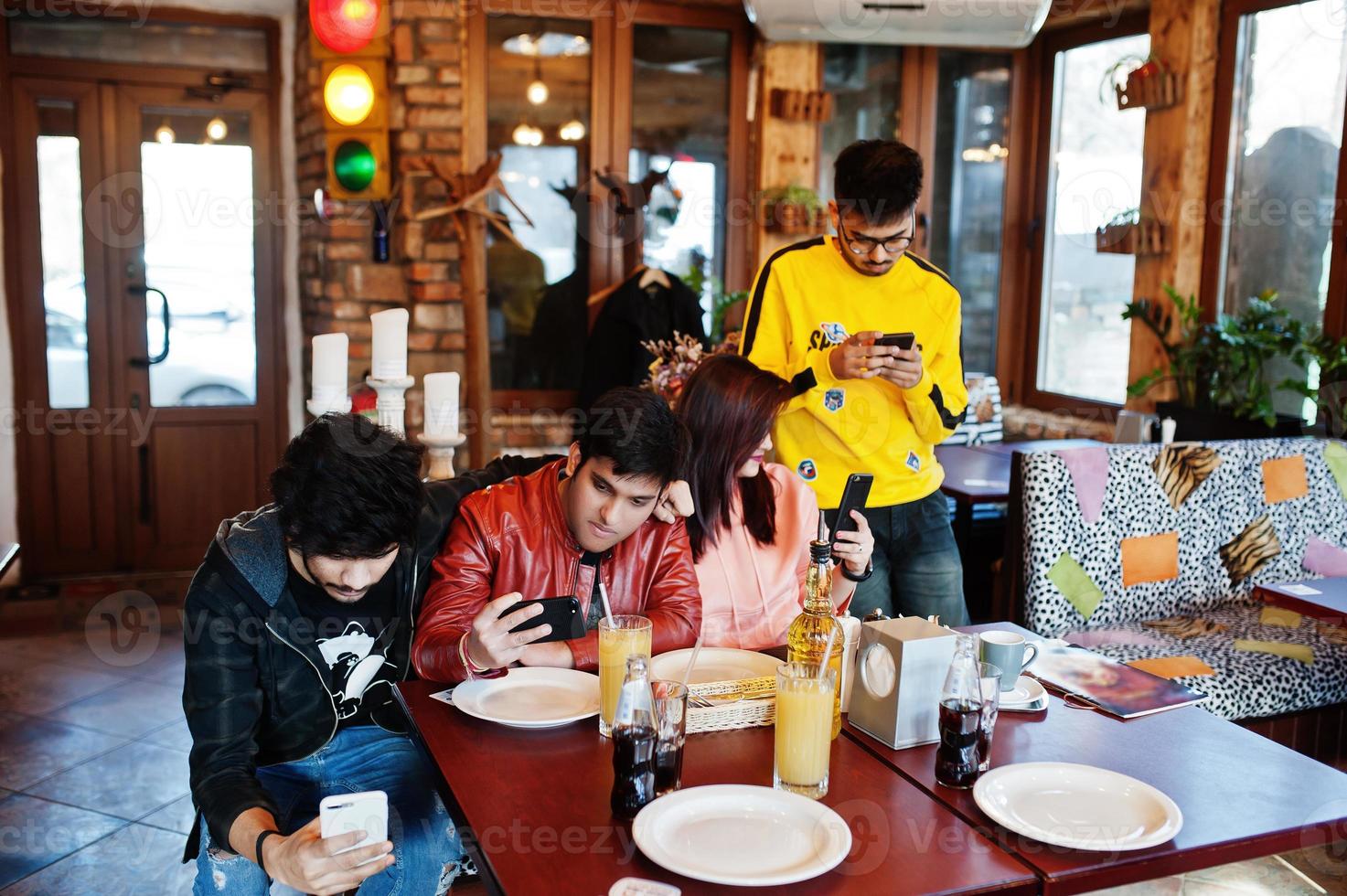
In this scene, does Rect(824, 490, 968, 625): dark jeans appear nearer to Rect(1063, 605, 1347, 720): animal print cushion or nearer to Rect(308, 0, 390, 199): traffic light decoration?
Rect(1063, 605, 1347, 720): animal print cushion

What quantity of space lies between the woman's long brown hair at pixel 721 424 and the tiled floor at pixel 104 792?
834mm

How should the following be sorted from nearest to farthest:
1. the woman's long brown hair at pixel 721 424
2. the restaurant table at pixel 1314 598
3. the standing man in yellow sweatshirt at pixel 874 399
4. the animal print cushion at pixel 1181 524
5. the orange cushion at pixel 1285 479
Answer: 1. the woman's long brown hair at pixel 721 424
2. the restaurant table at pixel 1314 598
3. the standing man in yellow sweatshirt at pixel 874 399
4. the animal print cushion at pixel 1181 524
5. the orange cushion at pixel 1285 479

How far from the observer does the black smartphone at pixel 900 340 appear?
2455 millimetres

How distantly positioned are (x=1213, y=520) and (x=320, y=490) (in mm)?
2698

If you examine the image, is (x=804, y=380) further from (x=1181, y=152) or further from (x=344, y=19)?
(x=1181, y=152)

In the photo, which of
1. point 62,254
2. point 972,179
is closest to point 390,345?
point 62,254

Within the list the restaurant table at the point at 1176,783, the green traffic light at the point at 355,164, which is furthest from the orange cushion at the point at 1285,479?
the green traffic light at the point at 355,164

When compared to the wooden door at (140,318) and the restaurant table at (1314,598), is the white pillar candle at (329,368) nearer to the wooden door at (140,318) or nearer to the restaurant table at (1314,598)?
the restaurant table at (1314,598)

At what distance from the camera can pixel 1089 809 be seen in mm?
1461

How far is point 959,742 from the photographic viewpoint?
4.94ft

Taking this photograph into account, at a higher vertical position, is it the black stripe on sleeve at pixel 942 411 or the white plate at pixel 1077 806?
the black stripe on sleeve at pixel 942 411

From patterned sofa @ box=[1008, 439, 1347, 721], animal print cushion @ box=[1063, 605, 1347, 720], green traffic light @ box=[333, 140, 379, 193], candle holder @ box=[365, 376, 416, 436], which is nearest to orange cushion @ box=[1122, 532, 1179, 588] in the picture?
patterned sofa @ box=[1008, 439, 1347, 721]

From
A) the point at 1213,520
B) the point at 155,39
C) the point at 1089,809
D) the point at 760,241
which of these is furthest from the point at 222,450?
the point at 1089,809

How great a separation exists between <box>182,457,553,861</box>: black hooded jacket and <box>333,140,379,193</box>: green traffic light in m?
2.49
